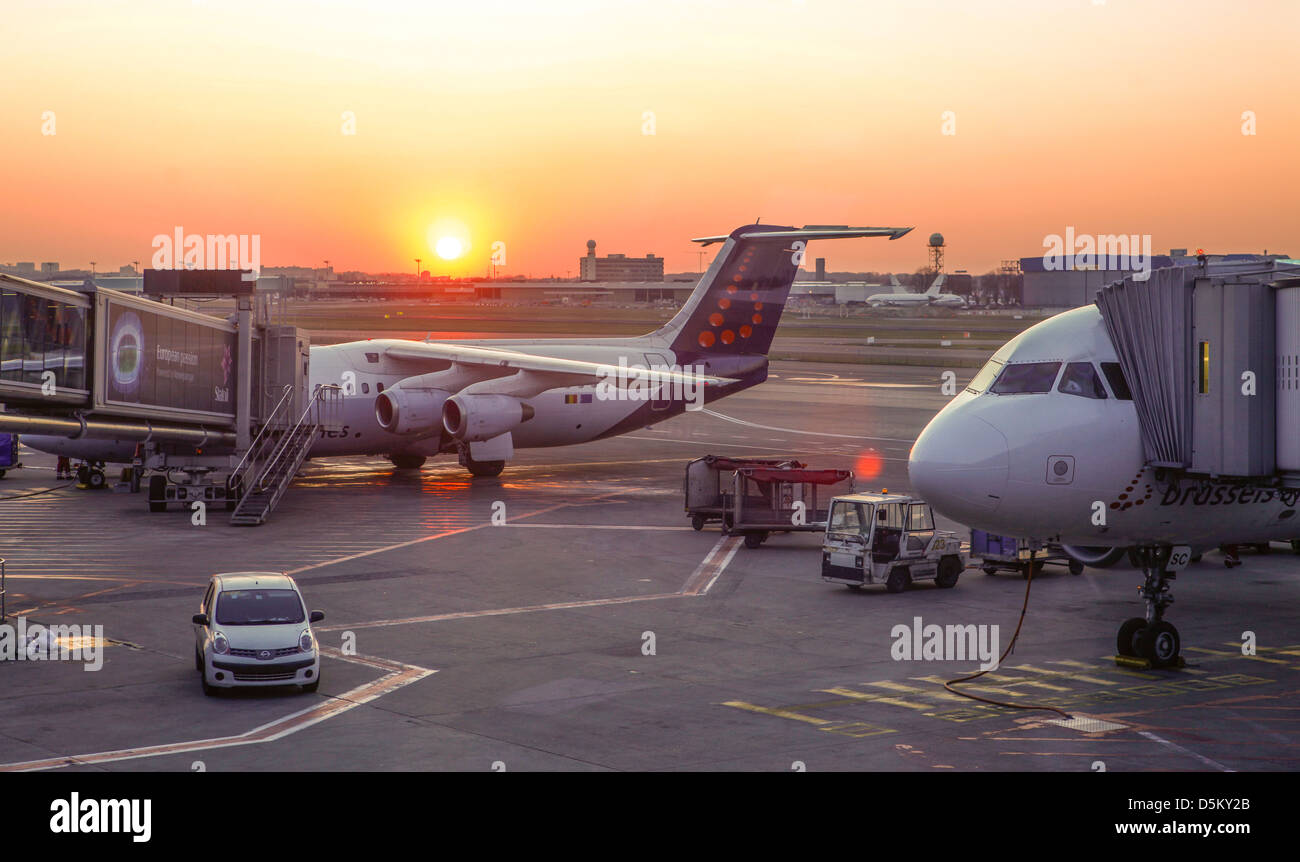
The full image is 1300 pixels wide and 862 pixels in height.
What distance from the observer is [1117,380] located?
22734 millimetres

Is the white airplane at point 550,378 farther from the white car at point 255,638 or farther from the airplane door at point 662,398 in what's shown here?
the white car at point 255,638

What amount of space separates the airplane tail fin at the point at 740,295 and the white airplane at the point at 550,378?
44mm

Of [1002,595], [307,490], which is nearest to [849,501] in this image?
[1002,595]

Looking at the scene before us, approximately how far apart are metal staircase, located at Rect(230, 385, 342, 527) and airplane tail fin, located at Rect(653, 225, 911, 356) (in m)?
15.9

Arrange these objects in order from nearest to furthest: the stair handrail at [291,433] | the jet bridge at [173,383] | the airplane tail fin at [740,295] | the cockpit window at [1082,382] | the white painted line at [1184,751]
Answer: the white painted line at [1184,751] < the cockpit window at [1082,382] < the jet bridge at [173,383] < the stair handrail at [291,433] < the airplane tail fin at [740,295]

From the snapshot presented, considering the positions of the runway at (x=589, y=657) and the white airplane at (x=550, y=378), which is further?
the white airplane at (x=550, y=378)

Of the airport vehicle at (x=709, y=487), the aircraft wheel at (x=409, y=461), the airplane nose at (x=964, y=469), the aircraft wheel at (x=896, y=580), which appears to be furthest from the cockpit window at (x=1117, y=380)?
the aircraft wheel at (x=409, y=461)

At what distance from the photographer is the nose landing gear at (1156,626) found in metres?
24.0

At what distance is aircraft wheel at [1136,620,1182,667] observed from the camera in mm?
23969

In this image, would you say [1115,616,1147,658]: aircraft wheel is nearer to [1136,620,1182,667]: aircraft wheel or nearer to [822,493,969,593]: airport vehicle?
[1136,620,1182,667]: aircraft wheel

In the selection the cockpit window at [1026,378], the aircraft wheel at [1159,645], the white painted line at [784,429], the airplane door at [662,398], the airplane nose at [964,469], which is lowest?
the aircraft wheel at [1159,645]

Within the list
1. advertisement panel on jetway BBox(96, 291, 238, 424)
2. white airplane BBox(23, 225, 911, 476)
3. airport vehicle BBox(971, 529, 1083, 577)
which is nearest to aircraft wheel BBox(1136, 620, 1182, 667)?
airport vehicle BBox(971, 529, 1083, 577)
